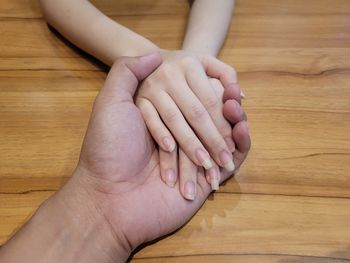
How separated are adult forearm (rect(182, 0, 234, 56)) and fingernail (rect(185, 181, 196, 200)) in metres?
0.23

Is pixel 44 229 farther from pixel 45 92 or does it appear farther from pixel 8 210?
pixel 45 92

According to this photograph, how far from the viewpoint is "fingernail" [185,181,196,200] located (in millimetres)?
548

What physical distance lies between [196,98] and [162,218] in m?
0.17

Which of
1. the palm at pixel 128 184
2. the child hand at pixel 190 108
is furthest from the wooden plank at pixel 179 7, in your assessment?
the palm at pixel 128 184

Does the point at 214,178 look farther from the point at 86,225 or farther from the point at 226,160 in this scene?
the point at 86,225

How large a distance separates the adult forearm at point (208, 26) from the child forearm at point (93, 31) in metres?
0.07

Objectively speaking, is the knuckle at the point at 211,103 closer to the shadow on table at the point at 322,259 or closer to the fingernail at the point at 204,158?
the fingernail at the point at 204,158

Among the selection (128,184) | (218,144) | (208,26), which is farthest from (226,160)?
(208,26)

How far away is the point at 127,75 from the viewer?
0.59 metres

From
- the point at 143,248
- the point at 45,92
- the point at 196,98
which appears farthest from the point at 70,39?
the point at 143,248

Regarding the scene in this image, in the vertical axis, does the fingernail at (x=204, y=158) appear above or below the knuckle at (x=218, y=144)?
below

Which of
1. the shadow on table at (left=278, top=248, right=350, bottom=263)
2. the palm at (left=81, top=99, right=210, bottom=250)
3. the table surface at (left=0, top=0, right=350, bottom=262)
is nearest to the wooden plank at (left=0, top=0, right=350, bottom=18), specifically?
the table surface at (left=0, top=0, right=350, bottom=262)

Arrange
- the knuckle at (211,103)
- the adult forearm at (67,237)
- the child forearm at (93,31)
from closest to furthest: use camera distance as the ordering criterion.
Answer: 1. the adult forearm at (67,237)
2. the knuckle at (211,103)
3. the child forearm at (93,31)

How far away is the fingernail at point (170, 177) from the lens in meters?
0.56
